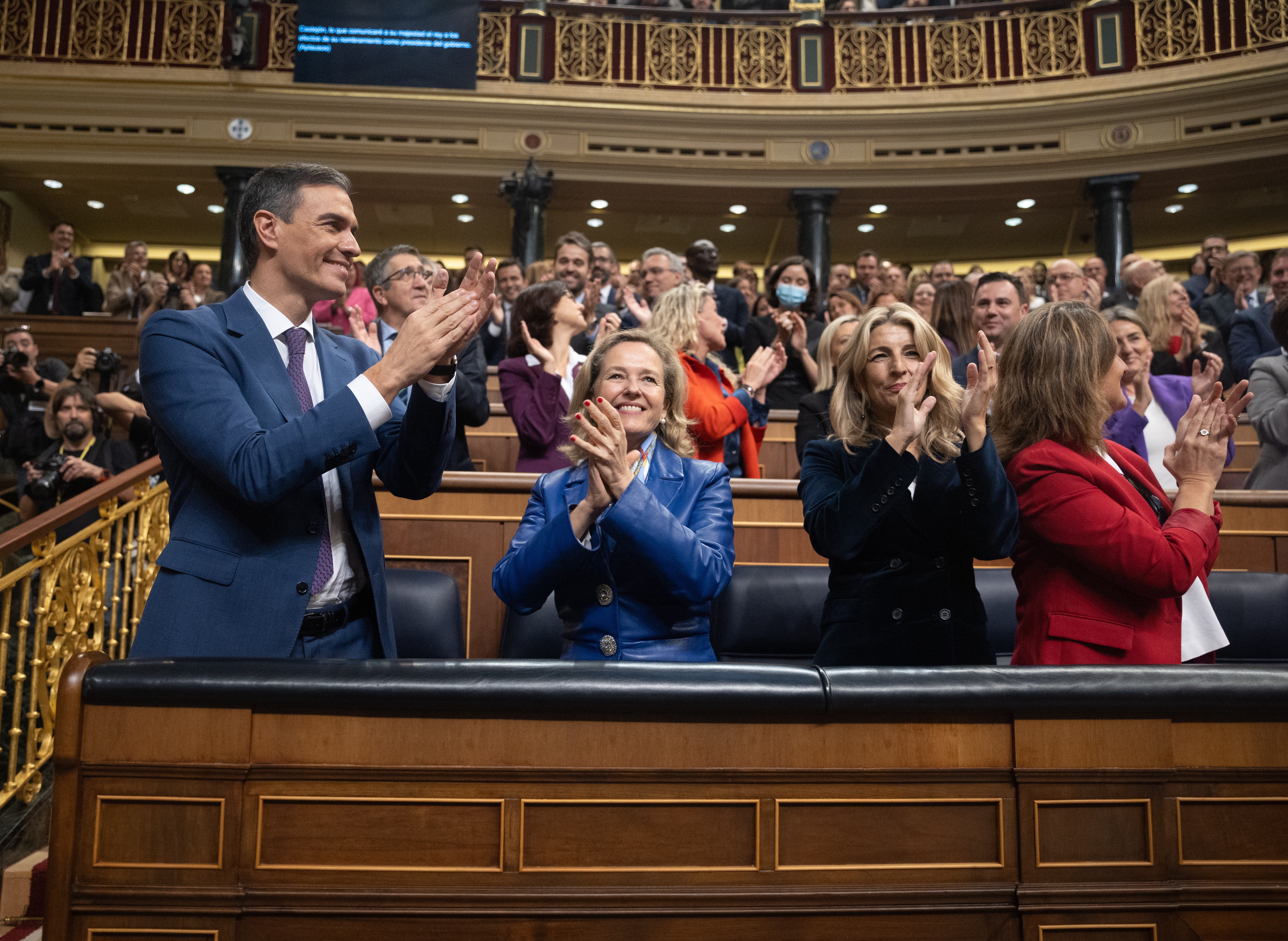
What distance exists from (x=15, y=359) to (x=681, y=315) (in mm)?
3888

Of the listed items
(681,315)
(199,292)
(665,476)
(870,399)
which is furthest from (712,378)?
(199,292)

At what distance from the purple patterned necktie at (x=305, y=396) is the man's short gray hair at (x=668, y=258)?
2858 millimetres

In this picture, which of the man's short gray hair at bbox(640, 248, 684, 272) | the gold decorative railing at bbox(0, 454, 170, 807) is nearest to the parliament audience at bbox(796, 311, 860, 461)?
the man's short gray hair at bbox(640, 248, 684, 272)

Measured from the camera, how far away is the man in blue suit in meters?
1.19

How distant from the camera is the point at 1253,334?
4.08 meters

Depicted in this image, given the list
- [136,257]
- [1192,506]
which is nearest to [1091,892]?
[1192,506]

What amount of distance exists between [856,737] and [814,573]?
115cm

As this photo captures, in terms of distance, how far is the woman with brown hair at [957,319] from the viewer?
3186 mm

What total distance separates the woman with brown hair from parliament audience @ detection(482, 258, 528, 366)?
2.15 meters

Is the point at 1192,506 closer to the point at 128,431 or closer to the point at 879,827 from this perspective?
the point at 879,827

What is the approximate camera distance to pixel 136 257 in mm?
7125

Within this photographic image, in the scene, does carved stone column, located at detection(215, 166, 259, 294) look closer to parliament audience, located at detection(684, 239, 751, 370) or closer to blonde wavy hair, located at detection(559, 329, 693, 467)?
parliament audience, located at detection(684, 239, 751, 370)

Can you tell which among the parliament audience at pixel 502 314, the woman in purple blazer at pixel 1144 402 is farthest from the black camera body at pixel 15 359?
the woman in purple blazer at pixel 1144 402

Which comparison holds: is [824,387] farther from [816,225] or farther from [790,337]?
[816,225]
